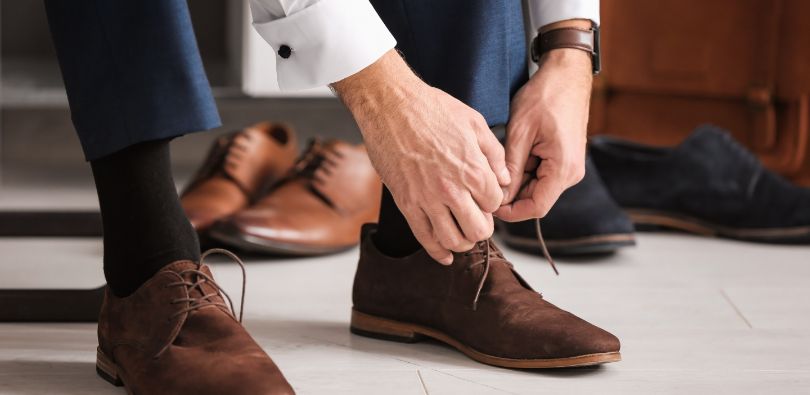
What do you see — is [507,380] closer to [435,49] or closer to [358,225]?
[435,49]

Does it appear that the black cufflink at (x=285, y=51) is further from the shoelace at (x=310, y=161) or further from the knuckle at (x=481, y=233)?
the shoelace at (x=310, y=161)

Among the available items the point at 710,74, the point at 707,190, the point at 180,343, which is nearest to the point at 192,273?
the point at 180,343

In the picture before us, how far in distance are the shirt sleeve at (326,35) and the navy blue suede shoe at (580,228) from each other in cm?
64

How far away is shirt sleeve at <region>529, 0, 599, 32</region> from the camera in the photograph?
37.7 inches

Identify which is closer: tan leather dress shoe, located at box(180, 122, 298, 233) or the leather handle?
tan leather dress shoe, located at box(180, 122, 298, 233)

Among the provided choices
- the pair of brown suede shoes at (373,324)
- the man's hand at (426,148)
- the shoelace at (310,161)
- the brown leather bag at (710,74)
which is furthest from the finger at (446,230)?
the brown leather bag at (710,74)

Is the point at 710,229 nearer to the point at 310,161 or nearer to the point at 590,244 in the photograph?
the point at 590,244

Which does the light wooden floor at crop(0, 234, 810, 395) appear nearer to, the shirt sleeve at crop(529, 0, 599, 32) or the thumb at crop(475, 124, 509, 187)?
the thumb at crop(475, 124, 509, 187)

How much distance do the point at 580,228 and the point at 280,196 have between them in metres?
0.41

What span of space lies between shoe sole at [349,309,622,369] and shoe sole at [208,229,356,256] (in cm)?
32

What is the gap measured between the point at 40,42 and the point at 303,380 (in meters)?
1.75

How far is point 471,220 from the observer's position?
2.61ft

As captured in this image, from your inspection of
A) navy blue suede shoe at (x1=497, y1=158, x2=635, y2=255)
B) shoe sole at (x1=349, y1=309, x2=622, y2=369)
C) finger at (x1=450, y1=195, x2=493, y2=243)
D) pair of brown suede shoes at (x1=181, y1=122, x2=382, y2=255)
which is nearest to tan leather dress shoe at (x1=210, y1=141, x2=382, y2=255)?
pair of brown suede shoes at (x1=181, y1=122, x2=382, y2=255)

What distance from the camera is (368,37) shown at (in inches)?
30.8
